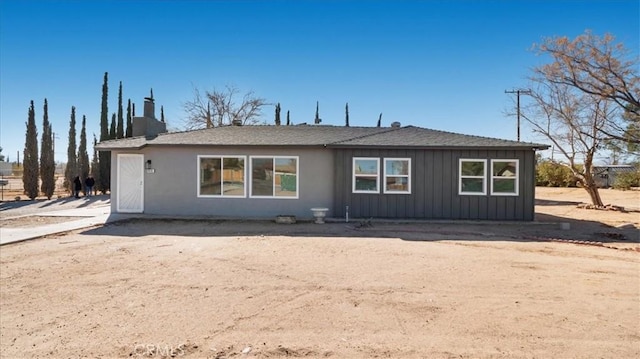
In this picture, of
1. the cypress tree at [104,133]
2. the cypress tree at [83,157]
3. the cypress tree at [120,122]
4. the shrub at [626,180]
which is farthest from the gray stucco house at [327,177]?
the shrub at [626,180]

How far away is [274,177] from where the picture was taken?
44.7 feet

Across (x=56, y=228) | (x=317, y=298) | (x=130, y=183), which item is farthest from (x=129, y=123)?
(x=317, y=298)

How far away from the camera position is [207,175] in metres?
13.7

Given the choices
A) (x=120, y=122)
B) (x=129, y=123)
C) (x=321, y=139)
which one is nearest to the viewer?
(x=321, y=139)

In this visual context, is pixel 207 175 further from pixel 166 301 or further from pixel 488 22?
pixel 488 22

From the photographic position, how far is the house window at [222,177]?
13688mm

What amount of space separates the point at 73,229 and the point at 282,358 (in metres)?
10.0

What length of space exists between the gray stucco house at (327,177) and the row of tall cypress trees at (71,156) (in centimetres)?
1387

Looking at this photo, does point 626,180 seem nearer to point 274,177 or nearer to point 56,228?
point 274,177

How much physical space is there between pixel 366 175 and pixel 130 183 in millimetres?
8370

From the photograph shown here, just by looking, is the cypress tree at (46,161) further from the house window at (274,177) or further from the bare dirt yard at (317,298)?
the house window at (274,177)

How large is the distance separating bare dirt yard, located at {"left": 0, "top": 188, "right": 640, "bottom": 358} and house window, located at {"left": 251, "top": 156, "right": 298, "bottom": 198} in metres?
3.71

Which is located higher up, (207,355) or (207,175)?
(207,175)

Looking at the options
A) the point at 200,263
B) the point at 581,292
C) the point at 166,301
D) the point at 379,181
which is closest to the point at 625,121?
the point at 379,181
